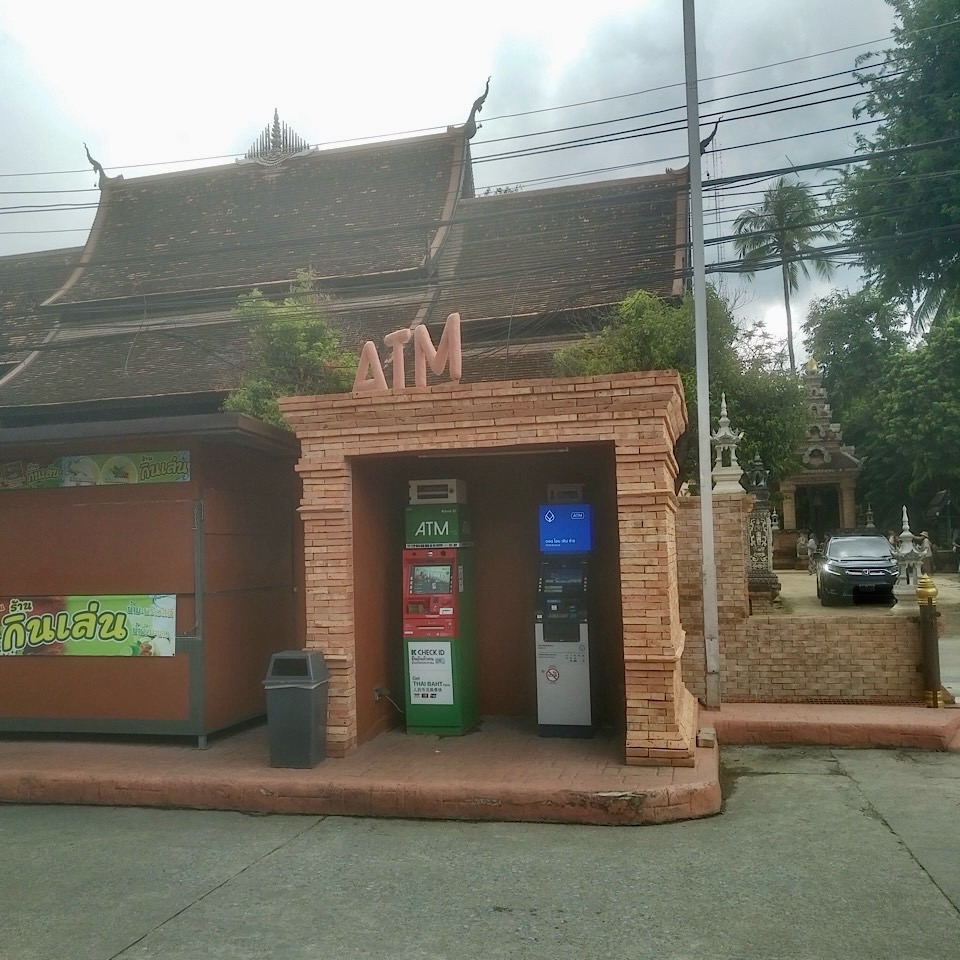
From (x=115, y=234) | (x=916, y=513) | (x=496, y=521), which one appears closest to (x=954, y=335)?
(x=916, y=513)

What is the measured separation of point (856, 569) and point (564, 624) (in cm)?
1429

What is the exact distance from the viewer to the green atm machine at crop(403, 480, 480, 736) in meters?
8.15

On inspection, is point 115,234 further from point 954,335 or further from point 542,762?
point 954,335

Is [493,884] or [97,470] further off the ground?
[97,470]

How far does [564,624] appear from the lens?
25.8ft

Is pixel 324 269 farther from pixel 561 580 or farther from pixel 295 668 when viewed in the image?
pixel 295 668

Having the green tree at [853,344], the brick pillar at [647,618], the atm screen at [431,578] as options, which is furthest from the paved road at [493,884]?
the green tree at [853,344]

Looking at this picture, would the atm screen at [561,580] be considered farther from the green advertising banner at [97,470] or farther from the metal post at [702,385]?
the green advertising banner at [97,470]

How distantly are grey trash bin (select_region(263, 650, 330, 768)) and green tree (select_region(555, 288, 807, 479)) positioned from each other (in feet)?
26.2

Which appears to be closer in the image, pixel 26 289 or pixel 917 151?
pixel 917 151

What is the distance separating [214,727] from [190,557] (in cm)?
153

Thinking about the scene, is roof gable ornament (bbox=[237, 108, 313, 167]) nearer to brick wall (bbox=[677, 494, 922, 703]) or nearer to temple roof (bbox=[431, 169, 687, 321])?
temple roof (bbox=[431, 169, 687, 321])

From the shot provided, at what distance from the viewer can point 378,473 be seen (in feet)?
28.0

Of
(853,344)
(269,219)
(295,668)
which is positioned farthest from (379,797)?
(853,344)
